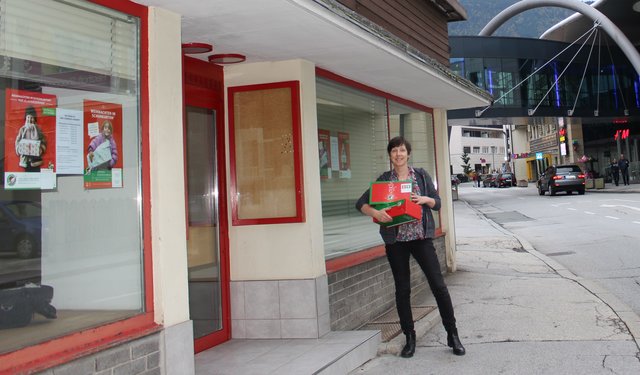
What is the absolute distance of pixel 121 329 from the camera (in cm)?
329

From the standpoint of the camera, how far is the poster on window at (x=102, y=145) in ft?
10.8

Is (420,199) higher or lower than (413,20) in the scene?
lower

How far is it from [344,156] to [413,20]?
10.4 feet

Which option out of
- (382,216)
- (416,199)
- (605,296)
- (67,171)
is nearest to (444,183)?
(605,296)

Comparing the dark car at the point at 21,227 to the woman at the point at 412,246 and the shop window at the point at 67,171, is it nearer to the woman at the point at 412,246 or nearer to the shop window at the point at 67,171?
the shop window at the point at 67,171

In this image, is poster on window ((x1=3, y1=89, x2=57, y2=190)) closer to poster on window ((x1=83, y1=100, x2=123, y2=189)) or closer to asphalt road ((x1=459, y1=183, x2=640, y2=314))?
poster on window ((x1=83, y1=100, x2=123, y2=189))

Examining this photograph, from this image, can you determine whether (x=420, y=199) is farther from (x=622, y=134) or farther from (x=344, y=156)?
(x=622, y=134)

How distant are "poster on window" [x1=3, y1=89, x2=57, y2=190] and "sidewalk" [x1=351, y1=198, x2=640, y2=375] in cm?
290

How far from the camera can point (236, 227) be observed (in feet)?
17.2

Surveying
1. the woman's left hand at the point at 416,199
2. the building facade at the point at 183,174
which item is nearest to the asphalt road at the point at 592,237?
the woman's left hand at the point at 416,199

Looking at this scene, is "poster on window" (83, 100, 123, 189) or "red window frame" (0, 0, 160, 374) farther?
"poster on window" (83, 100, 123, 189)

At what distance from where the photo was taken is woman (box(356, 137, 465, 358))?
181 inches

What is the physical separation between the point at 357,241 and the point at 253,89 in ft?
7.33

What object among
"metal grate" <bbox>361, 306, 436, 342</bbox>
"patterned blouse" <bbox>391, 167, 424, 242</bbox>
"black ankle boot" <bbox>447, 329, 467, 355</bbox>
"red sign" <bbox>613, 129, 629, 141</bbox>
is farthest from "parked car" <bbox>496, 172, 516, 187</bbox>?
"patterned blouse" <bbox>391, 167, 424, 242</bbox>
